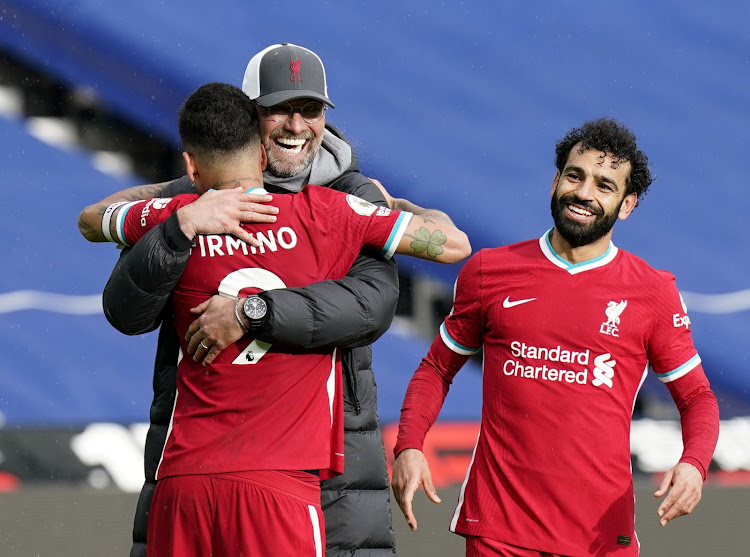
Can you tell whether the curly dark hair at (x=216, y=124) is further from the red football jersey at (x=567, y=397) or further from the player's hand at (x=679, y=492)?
the player's hand at (x=679, y=492)

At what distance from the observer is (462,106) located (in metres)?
8.15

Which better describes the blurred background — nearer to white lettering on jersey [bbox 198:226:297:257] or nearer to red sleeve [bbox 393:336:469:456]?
red sleeve [bbox 393:336:469:456]

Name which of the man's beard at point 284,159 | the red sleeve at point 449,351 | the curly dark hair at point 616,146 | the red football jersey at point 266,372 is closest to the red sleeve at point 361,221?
the red football jersey at point 266,372

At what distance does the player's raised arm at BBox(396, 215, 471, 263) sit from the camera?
9.56ft

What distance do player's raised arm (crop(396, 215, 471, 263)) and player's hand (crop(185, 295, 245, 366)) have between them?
0.50 m

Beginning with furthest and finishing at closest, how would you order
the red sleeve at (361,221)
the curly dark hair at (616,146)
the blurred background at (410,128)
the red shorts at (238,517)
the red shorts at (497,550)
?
1. the blurred background at (410,128)
2. the curly dark hair at (616,146)
3. the red shorts at (497,550)
4. the red sleeve at (361,221)
5. the red shorts at (238,517)

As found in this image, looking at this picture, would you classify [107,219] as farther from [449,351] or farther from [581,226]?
[581,226]

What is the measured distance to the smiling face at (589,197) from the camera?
3.19m

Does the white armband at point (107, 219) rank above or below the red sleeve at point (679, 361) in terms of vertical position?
above

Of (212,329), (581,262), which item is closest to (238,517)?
(212,329)

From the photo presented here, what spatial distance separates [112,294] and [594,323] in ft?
4.37

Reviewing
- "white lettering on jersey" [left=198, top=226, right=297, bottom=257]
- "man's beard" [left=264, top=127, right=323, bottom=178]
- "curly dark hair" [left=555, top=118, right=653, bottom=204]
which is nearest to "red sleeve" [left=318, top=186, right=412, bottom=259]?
"white lettering on jersey" [left=198, top=226, right=297, bottom=257]

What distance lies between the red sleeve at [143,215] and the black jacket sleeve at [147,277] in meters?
0.10

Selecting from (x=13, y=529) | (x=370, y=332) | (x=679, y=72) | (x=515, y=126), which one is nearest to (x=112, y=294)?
(x=370, y=332)
